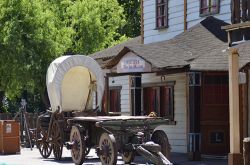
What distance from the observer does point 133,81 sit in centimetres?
2381

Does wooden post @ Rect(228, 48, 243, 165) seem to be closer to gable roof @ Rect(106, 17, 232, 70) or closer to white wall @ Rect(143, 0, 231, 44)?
gable roof @ Rect(106, 17, 232, 70)

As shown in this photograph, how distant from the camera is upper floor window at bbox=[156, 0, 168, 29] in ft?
85.6

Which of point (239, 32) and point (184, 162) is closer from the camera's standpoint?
point (239, 32)

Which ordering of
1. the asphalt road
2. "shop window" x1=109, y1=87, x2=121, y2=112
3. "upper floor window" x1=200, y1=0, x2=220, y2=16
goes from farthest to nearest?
"shop window" x1=109, y1=87, x2=121, y2=112
"upper floor window" x1=200, y1=0, x2=220, y2=16
the asphalt road

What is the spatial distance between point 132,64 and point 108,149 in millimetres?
4818

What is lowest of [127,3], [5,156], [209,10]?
[5,156]

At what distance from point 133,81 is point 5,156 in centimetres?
557

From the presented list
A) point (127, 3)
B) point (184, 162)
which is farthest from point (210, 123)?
point (127, 3)

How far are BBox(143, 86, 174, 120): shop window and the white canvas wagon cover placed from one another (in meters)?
3.02

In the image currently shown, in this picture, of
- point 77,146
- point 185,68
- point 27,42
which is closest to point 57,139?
point 77,146

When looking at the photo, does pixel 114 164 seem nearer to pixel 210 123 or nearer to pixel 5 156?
pixel 210 123

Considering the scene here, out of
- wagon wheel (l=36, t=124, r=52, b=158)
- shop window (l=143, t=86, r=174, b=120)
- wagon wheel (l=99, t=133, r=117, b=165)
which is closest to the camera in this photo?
wagon wheel (l=99, t=133, r=117, b=165)

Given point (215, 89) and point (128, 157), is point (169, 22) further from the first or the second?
point (128, 157)

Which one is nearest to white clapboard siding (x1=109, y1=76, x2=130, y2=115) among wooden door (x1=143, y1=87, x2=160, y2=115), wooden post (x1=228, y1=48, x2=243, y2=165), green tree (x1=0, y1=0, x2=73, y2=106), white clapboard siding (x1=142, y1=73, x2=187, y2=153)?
wooden door (x1=143, y1=87, x2=160, y2=115)
